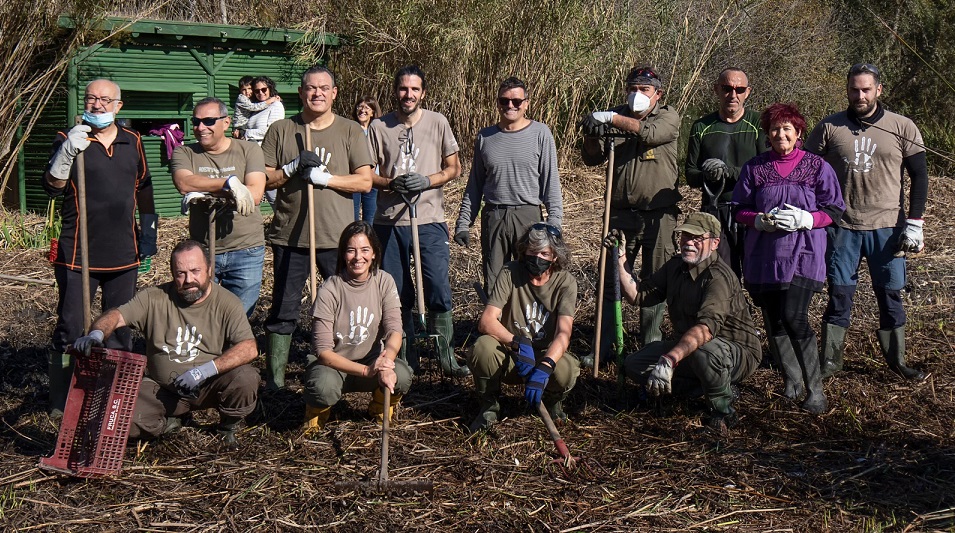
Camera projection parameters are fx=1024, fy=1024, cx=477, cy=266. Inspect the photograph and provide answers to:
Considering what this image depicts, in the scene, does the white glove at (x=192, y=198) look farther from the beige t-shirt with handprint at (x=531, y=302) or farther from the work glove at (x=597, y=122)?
the work glove at (x=597, y=122)

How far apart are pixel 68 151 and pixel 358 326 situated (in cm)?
176

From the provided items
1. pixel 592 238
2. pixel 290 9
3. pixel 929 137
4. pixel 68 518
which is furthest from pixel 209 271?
pixel 290 9

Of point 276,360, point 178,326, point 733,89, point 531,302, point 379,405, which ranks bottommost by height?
point 379,405

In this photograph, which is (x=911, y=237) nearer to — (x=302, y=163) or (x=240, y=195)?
(x=302, y=163)

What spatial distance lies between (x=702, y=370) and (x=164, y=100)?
8924 millimetres

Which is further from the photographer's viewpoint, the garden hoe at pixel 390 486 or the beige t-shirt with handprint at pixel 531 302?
the beige t-shirt with handprint at pixel 531 302

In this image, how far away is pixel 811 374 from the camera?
5625 millimetres

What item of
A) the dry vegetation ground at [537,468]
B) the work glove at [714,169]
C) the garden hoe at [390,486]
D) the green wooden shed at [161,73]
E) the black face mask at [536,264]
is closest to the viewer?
the dry vegetation ground at [537,468]

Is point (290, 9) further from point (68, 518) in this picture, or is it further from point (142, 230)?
point (68, 518)

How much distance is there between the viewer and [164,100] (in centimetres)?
1227

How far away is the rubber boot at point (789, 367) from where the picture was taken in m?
5.74

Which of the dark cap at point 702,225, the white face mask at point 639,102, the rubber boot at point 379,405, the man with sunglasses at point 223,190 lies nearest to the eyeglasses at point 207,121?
the man with sunglasses at point 223,190

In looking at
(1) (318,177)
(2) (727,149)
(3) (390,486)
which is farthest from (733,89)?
(3) (390,486)

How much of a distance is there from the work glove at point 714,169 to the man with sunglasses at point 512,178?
2.85ft
